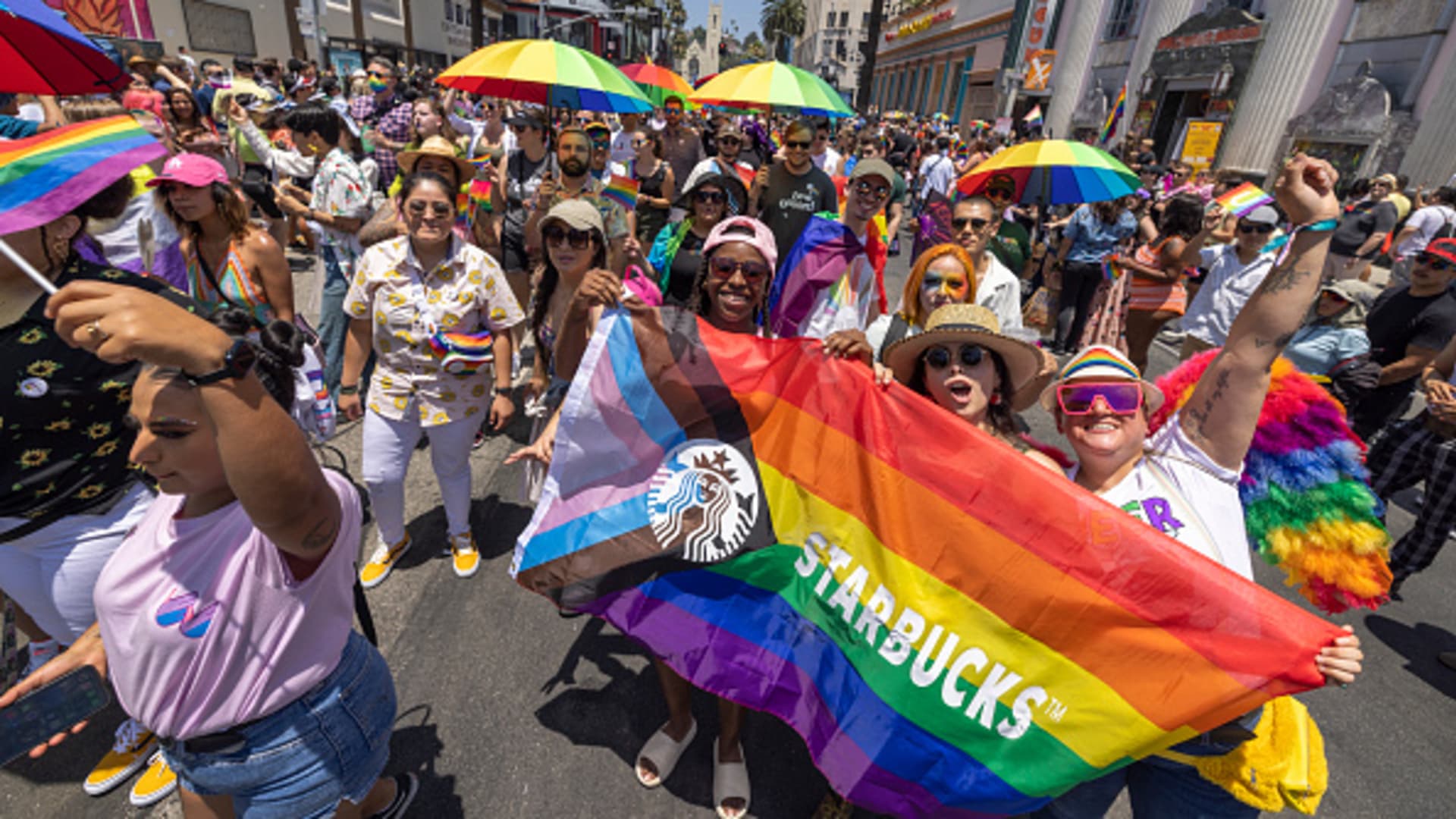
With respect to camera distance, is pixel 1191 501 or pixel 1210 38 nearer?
pixel 1191 501

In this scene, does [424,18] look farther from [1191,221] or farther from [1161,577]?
[1161,577]

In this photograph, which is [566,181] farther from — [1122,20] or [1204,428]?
[1122,20]

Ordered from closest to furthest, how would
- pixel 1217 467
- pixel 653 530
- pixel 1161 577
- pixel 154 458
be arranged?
pixel 154 458
pixel 1161 577
pixel 1217 467
pixel 653 530

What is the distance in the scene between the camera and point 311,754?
1791 millimetres

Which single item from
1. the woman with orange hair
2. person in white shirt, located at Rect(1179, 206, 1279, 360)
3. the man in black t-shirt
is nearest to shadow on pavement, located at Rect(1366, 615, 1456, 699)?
the man in black t-shirt

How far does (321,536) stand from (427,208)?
88.9 inches

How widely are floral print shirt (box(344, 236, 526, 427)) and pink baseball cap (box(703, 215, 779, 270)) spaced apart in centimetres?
121

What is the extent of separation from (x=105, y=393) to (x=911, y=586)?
8.61ft

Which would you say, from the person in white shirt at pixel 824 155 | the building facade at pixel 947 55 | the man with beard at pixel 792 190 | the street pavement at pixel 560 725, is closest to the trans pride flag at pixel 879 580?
the street pavement at pixel 560 725

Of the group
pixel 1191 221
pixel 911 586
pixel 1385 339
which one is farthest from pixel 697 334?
pixel 1191 221

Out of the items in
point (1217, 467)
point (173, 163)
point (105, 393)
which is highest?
point (173, 163)

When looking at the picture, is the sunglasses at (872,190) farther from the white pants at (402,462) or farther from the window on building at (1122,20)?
the window on building at (1122,20)

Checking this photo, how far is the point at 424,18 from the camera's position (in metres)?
46.5

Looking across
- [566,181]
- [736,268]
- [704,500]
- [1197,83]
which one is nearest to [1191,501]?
[704,500]
